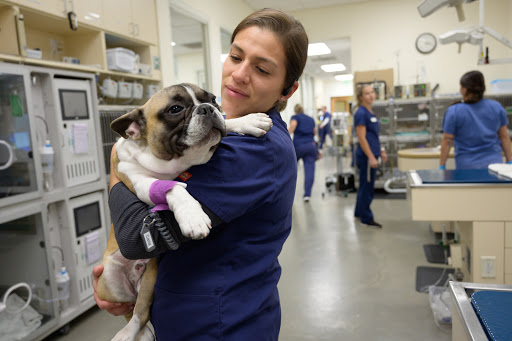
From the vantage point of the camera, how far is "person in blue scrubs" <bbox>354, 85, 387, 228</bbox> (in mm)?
4422

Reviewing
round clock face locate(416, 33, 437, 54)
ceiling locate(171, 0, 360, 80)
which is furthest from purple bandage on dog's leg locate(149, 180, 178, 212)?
round clock face locate(416, 33, 437, 54)

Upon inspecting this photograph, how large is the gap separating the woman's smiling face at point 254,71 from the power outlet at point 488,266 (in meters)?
2.12

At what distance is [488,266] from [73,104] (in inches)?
123

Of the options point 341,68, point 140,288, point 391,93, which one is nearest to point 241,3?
point 391,93

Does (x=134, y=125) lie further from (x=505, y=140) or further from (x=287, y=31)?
(x=505, y=140)

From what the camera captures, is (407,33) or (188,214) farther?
(407,33)

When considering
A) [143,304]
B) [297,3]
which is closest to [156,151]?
[143,304]

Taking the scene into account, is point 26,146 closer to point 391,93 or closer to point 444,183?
point 444,183

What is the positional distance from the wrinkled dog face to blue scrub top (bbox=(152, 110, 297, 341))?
57mm

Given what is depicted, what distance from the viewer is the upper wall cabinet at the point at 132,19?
3.46 meters

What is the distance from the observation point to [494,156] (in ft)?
11.0

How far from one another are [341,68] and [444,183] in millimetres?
13789

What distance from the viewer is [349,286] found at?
10.7ft

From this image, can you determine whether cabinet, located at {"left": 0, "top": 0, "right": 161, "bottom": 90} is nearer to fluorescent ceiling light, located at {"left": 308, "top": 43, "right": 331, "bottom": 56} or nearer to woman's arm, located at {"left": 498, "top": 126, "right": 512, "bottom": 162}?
woman's arm, located at {"left": 498, "top": 126, "right": 512, "bottom": 162}
